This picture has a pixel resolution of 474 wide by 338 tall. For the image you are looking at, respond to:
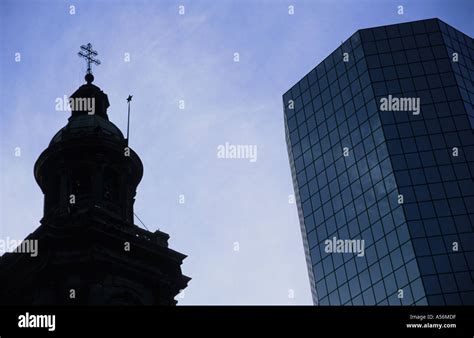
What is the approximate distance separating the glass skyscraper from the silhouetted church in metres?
45.5

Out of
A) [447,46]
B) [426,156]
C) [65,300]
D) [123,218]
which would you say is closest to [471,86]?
[447,46]

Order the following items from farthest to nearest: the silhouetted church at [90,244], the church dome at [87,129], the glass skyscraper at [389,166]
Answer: the glass skyscraper at [389,166] → the church dome at [87,129] → the silhouetted church at [90,244]

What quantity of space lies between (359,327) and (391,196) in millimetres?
81650

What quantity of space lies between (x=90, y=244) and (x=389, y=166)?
5957cm

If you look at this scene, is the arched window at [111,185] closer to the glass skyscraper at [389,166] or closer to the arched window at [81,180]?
the arched window at [81,180]

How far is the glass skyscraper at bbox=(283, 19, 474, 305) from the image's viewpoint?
9388 cm

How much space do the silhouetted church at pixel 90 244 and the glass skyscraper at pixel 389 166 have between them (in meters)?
45.5

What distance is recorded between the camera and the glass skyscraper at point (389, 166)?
3696 inches

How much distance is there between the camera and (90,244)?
48312 mm

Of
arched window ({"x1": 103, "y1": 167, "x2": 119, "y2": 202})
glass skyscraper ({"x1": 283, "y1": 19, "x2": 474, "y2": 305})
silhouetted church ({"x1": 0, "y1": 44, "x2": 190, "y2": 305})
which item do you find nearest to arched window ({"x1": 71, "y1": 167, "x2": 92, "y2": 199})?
silhouetted church ({"x1": 0, "y1": 44, "x2": 190, "y2": 305})

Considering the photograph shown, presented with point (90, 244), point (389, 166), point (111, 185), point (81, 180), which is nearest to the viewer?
Answer: point (90, 244)

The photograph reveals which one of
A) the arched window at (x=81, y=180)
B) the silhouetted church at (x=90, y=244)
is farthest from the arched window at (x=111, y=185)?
the arched window at (x=81, y=180)

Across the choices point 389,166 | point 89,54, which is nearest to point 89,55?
point 89,54

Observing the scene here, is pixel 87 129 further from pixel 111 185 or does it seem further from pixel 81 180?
pixel 111 185
